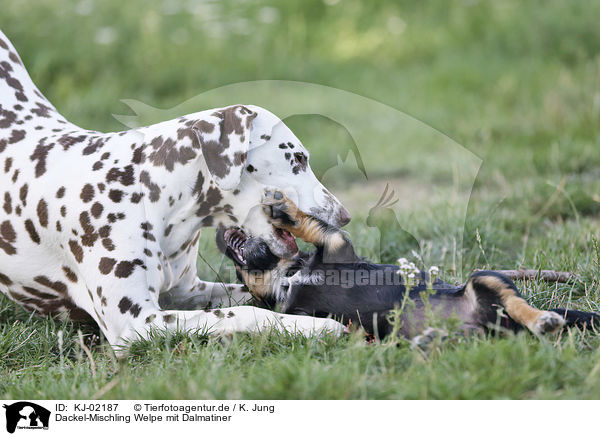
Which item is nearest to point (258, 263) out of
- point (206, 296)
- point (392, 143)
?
point (206, 296)

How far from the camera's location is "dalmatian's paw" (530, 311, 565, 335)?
2930 mm

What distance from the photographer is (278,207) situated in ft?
11.3

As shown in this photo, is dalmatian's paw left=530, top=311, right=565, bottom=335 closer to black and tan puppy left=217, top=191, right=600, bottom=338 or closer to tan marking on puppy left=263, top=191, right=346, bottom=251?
black and tan puppy left=217, top=191, right=600, bottom=338

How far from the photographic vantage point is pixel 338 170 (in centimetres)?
608

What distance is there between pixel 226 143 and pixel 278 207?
405 millimetres

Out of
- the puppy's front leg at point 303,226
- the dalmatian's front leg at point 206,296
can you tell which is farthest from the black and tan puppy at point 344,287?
the dalmatian's front leg at point 206,296

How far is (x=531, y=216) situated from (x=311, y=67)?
5189 millimetres

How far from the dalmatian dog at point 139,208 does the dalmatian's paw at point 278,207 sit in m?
0.03

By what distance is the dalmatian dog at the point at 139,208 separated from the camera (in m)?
3.27

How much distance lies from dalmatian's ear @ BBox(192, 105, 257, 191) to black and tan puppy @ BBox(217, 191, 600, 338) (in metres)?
0.24

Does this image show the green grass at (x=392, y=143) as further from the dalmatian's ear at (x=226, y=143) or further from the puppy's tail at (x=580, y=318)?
the dalmatian's ear at (x=226, y=143)
